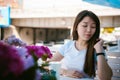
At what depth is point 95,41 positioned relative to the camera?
2016mm

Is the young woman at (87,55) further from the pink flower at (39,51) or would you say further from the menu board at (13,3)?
the menu board at (13,3)

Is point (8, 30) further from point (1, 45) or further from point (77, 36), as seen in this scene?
point (1, 45)

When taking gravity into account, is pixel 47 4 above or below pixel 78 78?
above

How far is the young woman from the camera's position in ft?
6.28

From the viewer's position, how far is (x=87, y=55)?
1.97 metres

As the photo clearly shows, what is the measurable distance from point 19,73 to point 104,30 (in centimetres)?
1514

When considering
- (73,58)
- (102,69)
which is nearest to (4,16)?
(73,58)

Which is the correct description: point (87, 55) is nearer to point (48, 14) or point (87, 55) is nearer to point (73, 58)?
point (73, 58)

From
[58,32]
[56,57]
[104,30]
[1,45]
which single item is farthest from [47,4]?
[1,45]

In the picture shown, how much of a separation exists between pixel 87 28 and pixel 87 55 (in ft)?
0.57

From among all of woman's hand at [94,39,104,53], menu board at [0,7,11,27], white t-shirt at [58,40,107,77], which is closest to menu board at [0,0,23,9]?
menu board at [0,7,11,27]

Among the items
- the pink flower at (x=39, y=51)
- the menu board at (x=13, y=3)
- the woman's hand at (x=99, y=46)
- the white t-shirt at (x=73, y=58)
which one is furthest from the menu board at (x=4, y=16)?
the pink flower at (x=39, y=51)

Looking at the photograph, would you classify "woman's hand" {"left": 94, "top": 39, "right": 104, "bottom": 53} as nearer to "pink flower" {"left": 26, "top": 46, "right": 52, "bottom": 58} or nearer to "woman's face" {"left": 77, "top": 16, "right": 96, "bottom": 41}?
"woman's face" {"left": 77, "top": 16, "right": 96, "bottom": 41}

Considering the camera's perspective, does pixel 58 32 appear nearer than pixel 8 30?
No
